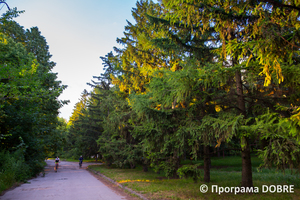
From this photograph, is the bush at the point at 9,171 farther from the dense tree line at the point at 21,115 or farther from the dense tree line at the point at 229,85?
the dense tree line at the point at 229,85

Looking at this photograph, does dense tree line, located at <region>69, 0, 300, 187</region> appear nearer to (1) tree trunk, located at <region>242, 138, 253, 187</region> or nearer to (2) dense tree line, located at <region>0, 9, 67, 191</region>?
(1) tree trunk, located at <region>242, 138, 253, 187</region>

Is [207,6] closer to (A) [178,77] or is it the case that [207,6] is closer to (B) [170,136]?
(A) [178,77]

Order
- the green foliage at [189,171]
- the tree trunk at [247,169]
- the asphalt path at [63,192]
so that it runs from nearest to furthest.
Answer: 1. the tree trunk at [247,169]
2. the green foliage at [189,171]
3. the asphalt path at [63,192]

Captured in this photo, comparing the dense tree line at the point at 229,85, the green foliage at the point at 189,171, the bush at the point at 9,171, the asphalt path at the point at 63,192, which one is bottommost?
the asphalt path at the point at 63,192

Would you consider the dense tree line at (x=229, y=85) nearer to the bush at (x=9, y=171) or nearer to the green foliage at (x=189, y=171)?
the green foliage at (x=189, y=171)

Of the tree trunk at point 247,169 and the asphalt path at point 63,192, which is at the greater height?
the tree trunk at point 247,169

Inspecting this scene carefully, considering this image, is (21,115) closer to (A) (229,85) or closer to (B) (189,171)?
(B) (189,171)

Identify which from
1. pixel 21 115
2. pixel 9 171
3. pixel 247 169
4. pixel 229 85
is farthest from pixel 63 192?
pixel 229 85

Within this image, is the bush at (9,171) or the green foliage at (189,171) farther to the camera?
the bush at (9,171)

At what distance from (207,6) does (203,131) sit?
166 inches

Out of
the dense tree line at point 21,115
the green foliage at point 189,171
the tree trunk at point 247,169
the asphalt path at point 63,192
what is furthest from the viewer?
the dense tree line at point 21,115

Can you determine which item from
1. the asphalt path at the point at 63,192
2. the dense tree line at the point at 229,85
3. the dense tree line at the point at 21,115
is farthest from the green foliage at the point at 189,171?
the dense tree line at the point at 21,115

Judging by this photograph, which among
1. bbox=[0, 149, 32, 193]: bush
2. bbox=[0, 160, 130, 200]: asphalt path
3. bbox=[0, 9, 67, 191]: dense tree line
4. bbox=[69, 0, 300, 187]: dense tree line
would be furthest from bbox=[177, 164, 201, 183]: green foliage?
bbox=[0, 149, 32, 193]: bush

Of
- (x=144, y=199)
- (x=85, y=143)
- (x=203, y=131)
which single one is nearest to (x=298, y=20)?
(x=203, y=131)
